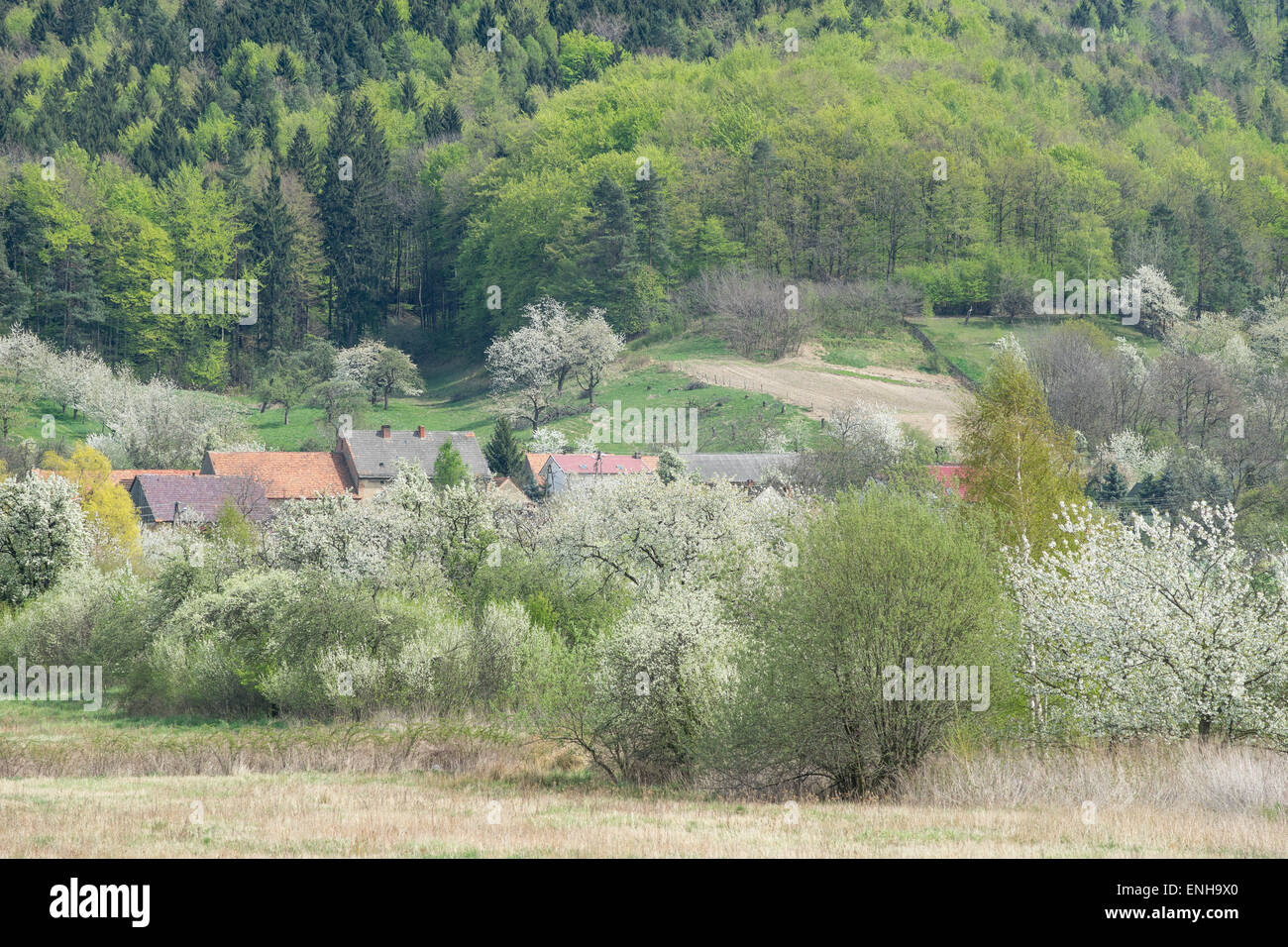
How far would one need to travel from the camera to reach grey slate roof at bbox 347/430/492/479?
74.1 meters

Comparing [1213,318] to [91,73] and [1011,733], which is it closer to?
[1011,733]

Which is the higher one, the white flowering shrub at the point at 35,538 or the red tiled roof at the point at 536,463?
the red tiled roof at the point at 536,463

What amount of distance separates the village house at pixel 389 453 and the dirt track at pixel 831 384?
17.7 metres

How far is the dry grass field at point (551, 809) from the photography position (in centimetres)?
1417

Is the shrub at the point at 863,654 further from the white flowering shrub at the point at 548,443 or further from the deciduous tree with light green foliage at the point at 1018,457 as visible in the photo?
the white flowering shrub at the point at 548,443

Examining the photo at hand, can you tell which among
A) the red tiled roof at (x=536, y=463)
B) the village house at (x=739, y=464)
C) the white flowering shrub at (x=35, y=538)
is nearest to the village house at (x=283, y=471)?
the red tiled roof at (x=536, y=463)

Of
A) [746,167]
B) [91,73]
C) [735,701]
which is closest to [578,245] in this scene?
[746,167]

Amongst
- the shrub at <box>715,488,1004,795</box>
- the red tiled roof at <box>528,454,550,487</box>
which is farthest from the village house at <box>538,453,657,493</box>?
the shrub at <box>715,488,1004,795</box>

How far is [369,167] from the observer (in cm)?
12375

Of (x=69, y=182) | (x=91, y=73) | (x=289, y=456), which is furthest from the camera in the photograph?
(x=91, y=73)

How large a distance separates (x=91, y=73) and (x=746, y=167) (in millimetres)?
77048

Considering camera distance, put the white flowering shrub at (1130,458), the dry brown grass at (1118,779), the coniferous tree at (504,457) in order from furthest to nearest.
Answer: the coniferous tree at (504,457) < the white flowering shrub at (1130,458) < the dry brown grass at (1118,779)

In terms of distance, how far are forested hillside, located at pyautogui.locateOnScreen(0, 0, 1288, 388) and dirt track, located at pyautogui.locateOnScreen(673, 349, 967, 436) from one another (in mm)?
15193

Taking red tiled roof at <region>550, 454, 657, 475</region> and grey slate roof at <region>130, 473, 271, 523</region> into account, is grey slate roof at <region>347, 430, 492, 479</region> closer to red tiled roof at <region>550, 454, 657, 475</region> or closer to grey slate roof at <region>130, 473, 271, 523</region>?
red tiled roof at <region>550, 454, 657, 475</region>
